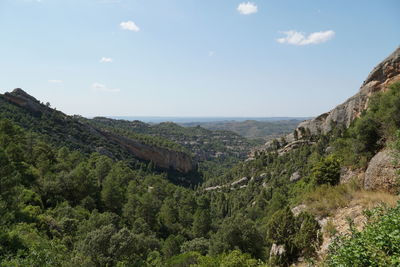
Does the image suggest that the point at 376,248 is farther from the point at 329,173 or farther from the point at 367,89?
the point at 367,89

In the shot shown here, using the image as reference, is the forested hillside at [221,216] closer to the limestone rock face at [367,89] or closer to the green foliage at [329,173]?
the green foliage at [329,173]

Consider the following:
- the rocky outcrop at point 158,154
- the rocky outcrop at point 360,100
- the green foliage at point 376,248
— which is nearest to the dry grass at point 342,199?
the green foliage at point 376,248

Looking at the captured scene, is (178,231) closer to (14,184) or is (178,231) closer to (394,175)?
(14,184)

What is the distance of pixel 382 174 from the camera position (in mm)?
14070

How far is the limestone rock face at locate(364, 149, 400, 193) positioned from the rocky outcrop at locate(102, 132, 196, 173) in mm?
105110

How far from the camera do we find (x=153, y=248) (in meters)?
29.2

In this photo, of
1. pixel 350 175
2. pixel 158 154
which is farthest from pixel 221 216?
pixel 158 154

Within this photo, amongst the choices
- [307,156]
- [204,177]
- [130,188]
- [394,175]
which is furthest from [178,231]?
[204,177]

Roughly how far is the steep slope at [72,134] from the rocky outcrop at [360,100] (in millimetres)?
63325

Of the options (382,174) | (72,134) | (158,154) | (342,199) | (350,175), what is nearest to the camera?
(382,174)

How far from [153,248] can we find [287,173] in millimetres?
48929

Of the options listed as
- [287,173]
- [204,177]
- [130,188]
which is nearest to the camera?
[130,188]

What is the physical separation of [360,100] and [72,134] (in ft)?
290

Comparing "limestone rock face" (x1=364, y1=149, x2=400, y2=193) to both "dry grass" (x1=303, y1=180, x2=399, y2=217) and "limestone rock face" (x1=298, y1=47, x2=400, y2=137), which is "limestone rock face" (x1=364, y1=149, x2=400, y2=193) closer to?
"dry grass" (x1=303, y1=180, x2=399, y2=217)
